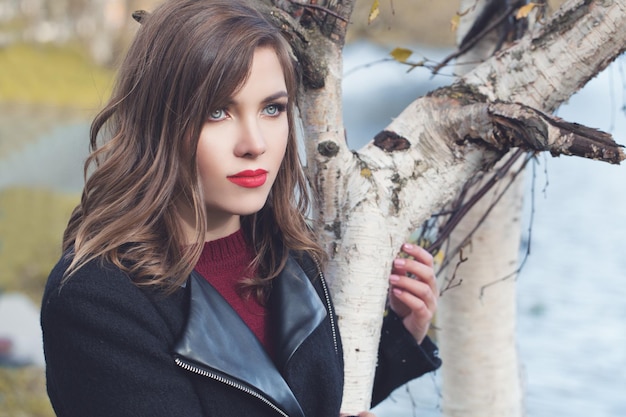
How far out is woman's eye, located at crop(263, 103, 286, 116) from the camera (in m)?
1.54

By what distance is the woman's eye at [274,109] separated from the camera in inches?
60.7

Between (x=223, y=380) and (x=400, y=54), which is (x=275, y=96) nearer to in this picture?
(x=223, y=380)

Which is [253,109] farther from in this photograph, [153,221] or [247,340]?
[247,340]

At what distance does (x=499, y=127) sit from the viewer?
172 centimetres

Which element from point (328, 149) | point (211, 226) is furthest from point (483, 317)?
point (211, 226)

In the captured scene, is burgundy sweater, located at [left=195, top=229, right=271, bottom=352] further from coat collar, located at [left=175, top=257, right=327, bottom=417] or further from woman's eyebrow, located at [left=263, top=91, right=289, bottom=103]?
woman's eyebrow, located at [left=263, top=91, right=289, bottom=103]

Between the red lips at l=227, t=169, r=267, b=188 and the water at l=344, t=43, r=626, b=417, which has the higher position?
the water at l=344, t=43, r=626, b=417

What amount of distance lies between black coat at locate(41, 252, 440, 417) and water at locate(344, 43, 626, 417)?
234 centimetres

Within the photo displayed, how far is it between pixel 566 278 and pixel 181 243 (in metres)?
7.08

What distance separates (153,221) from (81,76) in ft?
34.6

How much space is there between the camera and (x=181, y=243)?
1560 mm

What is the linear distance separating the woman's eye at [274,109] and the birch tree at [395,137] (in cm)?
17

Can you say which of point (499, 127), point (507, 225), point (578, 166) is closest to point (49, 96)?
point (578, 166)

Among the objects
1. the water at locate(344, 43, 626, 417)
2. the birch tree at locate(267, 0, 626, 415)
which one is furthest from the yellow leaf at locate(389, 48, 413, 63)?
the water at locate(344, 43, 626, 417)
